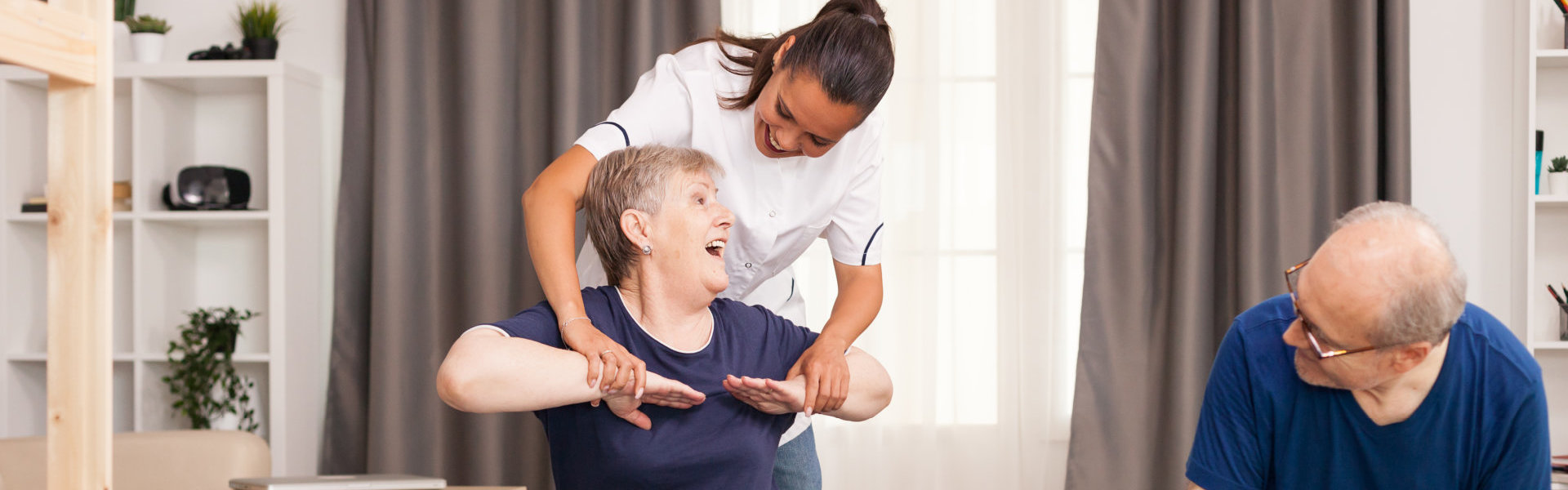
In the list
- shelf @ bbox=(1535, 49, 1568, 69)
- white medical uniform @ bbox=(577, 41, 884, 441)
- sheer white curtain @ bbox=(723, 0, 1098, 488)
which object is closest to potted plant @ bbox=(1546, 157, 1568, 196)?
shelf @ bbox=(1535, 49, 1568, 69)

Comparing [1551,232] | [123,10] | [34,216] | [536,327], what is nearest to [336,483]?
[536,327]

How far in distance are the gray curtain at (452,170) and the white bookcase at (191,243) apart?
0.44ft

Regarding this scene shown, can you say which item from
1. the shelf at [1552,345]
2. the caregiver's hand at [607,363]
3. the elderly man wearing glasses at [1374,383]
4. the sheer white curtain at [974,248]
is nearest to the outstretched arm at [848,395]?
the caregiver's hand at [607,363]

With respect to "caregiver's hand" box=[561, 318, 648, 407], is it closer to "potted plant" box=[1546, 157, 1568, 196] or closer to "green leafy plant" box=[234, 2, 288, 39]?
"green leafy plant" box=[234, 2, 288, 39]

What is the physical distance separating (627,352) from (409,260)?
1.98 metres

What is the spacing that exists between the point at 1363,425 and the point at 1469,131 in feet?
6.55

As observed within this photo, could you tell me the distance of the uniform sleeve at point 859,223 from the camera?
70.4 inches

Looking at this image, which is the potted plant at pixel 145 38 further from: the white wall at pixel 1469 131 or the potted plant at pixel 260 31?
the white wall at pixel 1469 131

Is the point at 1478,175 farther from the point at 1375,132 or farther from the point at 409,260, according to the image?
the point at 409,260

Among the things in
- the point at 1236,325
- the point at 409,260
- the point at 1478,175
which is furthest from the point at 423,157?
the point at 1478,175

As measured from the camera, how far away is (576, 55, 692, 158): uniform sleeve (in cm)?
160

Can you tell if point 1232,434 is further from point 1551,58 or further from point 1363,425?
point 1551,58

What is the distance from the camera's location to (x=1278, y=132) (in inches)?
114

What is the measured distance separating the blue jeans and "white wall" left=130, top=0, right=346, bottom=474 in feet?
6.22
